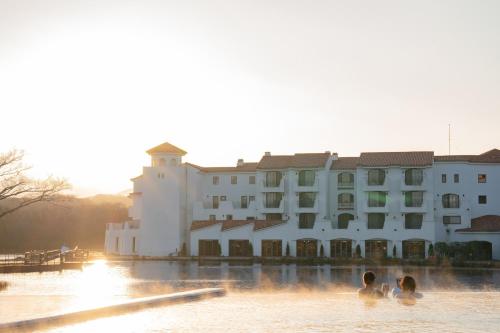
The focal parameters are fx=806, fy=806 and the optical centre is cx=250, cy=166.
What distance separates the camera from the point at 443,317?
97.2 feet

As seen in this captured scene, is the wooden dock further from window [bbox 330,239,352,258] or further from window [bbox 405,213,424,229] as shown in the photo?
window [bbox 405,213,424,229]

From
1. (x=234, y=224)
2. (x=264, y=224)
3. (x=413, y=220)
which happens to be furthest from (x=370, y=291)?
(x=413, y=220)

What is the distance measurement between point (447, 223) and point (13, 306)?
62507mm

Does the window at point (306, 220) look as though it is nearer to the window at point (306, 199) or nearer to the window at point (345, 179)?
the window at point (306, 199)

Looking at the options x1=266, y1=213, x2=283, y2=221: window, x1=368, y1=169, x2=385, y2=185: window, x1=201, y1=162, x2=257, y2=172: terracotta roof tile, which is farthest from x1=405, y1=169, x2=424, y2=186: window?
x1=201, y1=162, x2=257, y2=172: terracotta roof tile

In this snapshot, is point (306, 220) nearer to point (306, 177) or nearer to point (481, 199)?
point (306, 177)

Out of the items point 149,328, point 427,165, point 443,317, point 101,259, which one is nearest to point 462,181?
point 427,165

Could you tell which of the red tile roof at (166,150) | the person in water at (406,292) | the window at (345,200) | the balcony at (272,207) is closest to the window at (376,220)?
the window at (345,200)

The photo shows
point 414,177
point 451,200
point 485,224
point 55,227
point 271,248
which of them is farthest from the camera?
point 55,227

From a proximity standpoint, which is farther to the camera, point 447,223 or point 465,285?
point 447,223

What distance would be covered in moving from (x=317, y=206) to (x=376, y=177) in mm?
7593

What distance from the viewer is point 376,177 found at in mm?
90500

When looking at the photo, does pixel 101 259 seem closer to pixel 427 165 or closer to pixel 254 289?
pixel 427 165

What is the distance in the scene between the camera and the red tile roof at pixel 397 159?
88.8 m
